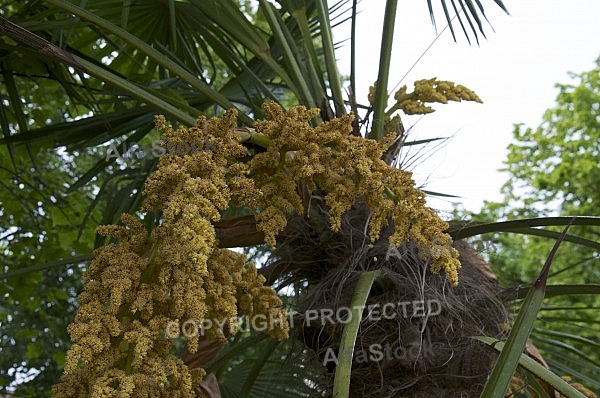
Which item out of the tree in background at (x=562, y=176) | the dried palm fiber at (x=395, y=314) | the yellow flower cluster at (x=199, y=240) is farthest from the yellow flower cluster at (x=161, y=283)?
the tree in background at (x=562, y=176)

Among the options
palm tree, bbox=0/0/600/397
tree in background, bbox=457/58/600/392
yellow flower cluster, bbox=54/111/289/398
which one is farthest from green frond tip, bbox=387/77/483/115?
tree in background, bbox=457/58/600/392

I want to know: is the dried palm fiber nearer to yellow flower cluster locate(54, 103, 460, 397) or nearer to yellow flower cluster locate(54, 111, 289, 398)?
yellow flower cluster locate(54, 103, 460, 397)

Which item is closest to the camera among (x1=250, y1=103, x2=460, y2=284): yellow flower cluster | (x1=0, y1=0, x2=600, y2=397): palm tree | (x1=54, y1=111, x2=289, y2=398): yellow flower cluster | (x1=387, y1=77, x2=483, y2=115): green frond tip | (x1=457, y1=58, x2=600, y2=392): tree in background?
(x1=54, y1=111, x2=289, y2=398): yellow flower cluster

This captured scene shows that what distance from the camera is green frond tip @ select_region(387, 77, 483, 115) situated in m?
1.74

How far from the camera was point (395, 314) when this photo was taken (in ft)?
5.25

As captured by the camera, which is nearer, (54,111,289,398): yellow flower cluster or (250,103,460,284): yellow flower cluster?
(54,111,289,398): yellow flower cluster

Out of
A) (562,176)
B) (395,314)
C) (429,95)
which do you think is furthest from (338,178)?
(562,176)

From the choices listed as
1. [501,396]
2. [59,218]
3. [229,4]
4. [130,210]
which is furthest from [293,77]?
[59,218]

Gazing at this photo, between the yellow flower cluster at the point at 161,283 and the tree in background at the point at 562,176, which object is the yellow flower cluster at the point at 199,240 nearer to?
the yellow flower cluster at the point at 161,283

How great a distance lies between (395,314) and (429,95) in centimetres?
51

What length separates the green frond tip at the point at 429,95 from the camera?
174 centimetres

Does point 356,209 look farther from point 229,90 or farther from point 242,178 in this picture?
point 229,90

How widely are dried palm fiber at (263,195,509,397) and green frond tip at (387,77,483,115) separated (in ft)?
0.86

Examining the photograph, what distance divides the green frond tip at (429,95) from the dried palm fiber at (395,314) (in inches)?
10.3
